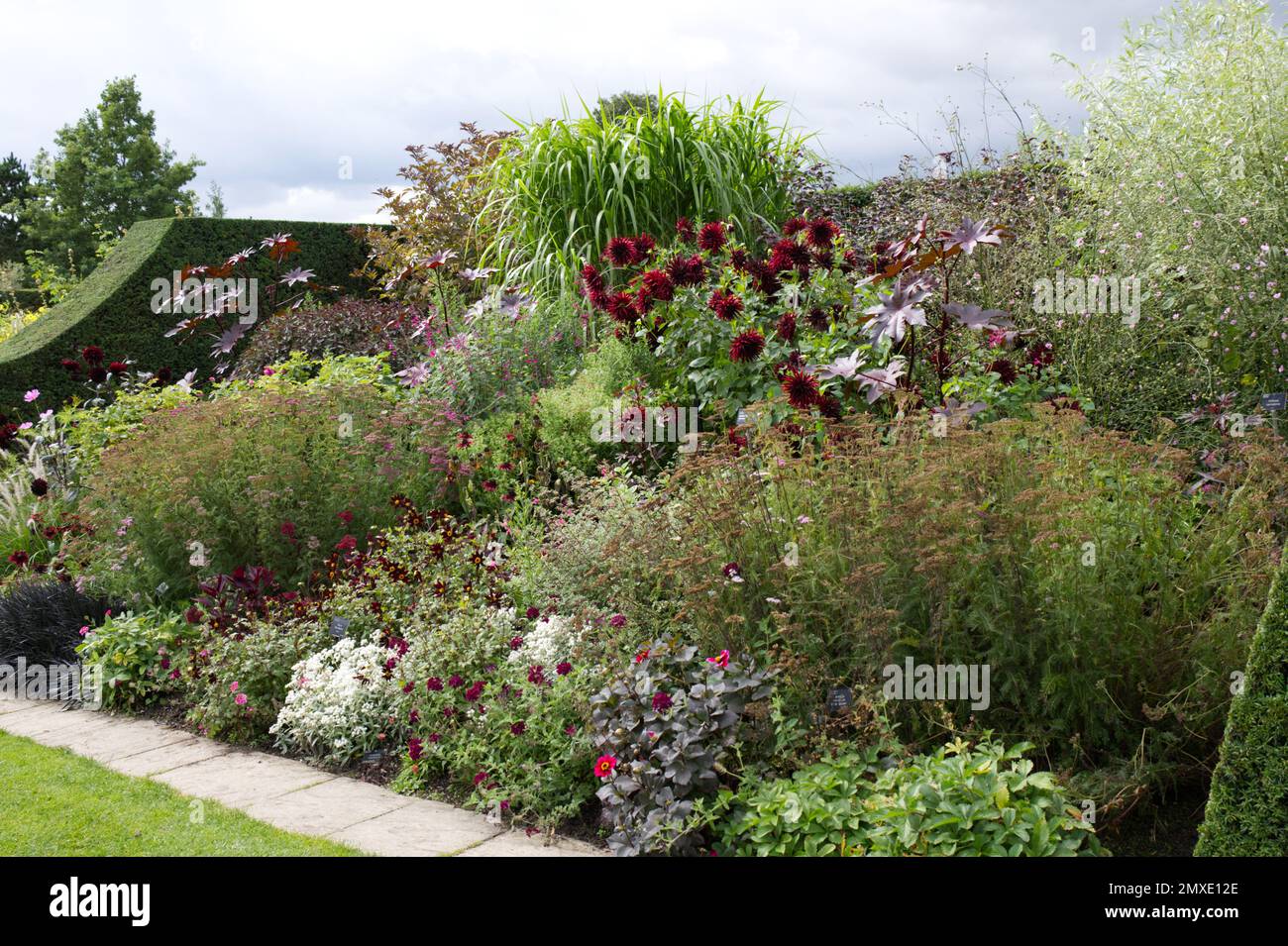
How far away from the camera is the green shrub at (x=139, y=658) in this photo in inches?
197

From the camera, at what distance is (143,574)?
5.68 metres

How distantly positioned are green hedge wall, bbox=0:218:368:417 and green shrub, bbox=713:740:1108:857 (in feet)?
32.2

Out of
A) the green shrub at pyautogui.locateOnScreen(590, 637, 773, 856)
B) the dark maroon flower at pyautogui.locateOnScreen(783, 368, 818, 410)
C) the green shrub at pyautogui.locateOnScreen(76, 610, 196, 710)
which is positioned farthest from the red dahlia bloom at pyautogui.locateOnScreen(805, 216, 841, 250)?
the green shrub at pyautogui.locateOnScreen(76, 610, 196, 710)

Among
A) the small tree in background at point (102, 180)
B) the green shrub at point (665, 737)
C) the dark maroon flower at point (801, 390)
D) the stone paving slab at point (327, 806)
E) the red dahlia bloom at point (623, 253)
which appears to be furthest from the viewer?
the small tree in background at point (102, 180)

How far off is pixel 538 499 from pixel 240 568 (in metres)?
Result: 1.69

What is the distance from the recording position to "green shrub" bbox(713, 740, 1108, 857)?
2572mm

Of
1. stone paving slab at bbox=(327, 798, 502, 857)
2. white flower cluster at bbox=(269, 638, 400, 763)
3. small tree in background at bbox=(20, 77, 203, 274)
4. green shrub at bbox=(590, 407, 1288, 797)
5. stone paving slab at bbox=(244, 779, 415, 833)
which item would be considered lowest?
stone paving slab at bbox=(244, 779, 415, 833)

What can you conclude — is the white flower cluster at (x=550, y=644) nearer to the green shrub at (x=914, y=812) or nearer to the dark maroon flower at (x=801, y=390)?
the green shrub at (x=914, y=812)

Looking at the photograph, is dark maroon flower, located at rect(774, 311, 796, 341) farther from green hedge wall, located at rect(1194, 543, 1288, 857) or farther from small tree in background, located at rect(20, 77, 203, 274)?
small tree in background, located at rect(20, 77, 203, 274)

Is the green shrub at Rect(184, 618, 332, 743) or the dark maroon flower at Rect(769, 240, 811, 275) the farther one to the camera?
the dark maroon flower at Rect(769, 240, 811, 275)

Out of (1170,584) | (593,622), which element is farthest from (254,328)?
(1170,584)

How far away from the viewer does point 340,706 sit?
165 inches

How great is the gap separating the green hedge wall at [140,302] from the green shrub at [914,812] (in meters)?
9.81

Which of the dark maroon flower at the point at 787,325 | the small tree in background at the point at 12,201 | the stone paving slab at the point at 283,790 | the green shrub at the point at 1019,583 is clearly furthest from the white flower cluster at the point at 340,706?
the small tree in background at the point at 12,201
